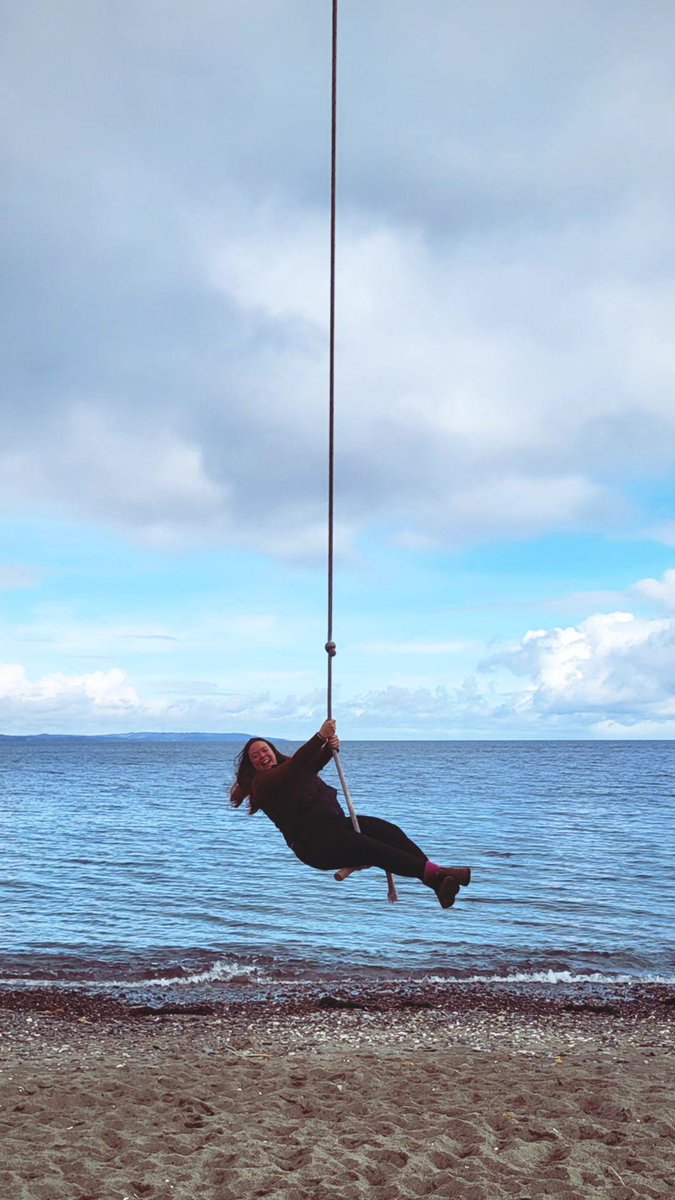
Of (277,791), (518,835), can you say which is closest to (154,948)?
(277,791)

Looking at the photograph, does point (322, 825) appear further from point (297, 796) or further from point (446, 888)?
point (446, 888)

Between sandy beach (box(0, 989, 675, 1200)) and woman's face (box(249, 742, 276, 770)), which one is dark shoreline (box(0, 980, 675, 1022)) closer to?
sandy beach (box(0, 989, 675, 1200))

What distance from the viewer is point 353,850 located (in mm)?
6605

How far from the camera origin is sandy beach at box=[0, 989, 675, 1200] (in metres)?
7.55

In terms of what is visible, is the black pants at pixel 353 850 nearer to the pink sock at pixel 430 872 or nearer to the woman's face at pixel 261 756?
the pink sock at pixel 430 872

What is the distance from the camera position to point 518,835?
38094 mm

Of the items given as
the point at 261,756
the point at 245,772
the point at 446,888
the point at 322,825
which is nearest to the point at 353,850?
the point at 322,825

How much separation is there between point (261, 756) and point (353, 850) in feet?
3.42

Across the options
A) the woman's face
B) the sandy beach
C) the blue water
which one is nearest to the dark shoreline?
the sandy beach

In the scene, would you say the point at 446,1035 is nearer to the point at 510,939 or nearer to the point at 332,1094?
the point at 332,1094

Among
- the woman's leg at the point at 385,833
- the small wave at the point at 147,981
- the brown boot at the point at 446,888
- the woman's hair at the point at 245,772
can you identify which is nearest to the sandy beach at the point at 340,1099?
the small wave at the point at 147,981

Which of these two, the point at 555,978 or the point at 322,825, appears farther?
the point at 555,978

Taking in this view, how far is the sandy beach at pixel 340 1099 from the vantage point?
297 inches

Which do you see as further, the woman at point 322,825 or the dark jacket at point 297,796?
the dark jacket at point 297,796
